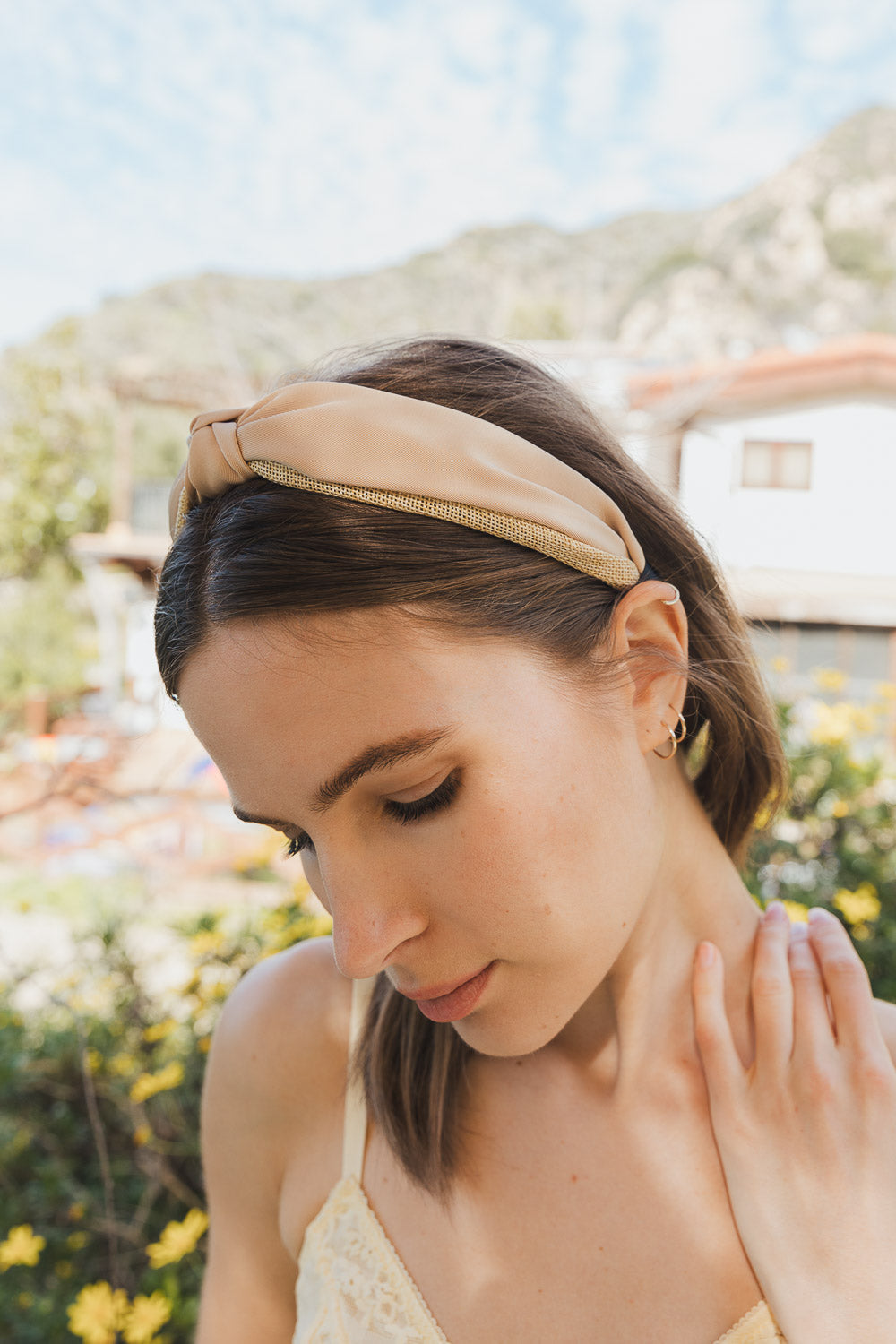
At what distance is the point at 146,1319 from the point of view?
1793mm

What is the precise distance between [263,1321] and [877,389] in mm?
14747

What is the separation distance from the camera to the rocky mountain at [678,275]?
157ft

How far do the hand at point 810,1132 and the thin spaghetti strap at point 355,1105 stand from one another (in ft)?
1.45

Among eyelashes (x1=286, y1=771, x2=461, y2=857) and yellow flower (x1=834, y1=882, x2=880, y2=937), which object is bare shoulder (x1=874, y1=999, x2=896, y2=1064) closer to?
eyelashes (x1=286, y1=771, x2=461, y2=857)

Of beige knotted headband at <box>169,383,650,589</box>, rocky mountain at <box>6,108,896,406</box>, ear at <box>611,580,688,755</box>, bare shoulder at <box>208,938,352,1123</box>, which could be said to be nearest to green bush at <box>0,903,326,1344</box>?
bare shoulder at <box>208,938,352,1123</box>

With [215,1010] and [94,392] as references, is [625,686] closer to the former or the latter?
[215,1010]

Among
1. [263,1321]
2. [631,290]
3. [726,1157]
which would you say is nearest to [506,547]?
[726,1157]

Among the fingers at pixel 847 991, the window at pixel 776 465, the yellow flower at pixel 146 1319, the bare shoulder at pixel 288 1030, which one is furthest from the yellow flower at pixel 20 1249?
the window at pixel 776 465

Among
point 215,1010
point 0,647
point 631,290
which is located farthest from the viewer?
point 631,290

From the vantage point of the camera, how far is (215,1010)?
2.54 m

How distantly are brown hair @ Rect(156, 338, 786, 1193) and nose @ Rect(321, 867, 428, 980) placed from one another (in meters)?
0.27

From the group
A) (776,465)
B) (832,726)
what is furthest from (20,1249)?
(776,465)

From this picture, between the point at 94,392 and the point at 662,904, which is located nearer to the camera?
the point at 662,904

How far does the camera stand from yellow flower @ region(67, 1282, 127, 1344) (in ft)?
5.93
